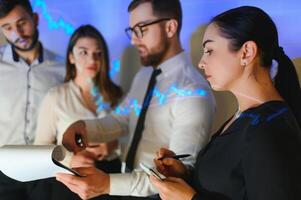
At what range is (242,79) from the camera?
82 cm

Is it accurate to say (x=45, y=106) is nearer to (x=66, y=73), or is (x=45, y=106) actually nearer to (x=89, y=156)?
(x=66, y=73)

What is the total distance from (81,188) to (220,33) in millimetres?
496

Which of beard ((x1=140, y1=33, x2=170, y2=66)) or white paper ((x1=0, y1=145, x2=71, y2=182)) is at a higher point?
beard ((x1=140, y1=33, x2=170, y2=66))

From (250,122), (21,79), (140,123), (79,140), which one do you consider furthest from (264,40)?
(21,79)

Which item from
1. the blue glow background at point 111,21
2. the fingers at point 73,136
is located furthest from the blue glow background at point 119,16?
the fingers at point 73,136

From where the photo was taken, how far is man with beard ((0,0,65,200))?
1.25 metres

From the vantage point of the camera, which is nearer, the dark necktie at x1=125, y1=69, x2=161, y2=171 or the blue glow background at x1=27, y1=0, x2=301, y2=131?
the blue glow background at x1=27, y1=0, x2=301, y2=131

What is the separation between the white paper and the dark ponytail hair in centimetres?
52

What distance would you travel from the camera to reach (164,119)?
108 cm

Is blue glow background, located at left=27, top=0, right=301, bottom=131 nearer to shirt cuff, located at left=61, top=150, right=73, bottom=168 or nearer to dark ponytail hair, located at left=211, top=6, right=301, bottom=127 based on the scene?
dark ponytail hair, located at left=211, top=6, right=301, bottom=127

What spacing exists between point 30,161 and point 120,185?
246 mm

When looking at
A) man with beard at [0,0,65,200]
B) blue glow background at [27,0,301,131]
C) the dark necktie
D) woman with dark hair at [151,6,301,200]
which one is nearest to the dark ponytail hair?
woman with dark hair at [151,6,301,200]

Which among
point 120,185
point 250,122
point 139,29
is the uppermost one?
point 139,29

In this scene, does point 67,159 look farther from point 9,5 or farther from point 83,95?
point 9,5
